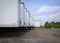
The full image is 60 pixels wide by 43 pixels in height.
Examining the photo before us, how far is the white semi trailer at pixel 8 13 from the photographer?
4871mm

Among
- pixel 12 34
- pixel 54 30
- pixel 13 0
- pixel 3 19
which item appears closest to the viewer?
pixel 3 19

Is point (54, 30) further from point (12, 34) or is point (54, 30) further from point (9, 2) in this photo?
point (9, 2)

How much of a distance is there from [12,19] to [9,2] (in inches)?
21.1

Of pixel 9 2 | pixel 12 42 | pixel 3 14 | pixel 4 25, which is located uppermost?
pixel 9 2

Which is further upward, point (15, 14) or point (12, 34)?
point (15, 14)

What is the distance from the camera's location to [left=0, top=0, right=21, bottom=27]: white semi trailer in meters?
Result: 4.87

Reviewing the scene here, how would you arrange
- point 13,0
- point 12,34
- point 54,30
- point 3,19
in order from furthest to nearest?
point 54,30
point 12,34
point 13,0
point 3,19

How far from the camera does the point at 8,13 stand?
495 cm

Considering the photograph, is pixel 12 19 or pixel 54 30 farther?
pixel 54 30

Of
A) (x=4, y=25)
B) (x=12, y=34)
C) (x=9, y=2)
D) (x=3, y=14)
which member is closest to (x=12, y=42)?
(x=4, y=25)

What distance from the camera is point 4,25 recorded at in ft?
16.2

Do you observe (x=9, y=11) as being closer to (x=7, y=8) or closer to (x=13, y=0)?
(x=7, y=8)

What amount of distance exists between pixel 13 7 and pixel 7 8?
21 cm

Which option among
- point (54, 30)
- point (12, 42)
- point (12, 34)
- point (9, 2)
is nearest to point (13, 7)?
point (9, 2)
